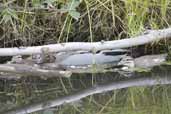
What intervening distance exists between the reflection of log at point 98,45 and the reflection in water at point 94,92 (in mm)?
160

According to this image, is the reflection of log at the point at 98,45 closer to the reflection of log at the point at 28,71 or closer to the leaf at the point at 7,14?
the reflection of log at the point at 28,71

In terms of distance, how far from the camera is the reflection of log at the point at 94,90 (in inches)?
90.3

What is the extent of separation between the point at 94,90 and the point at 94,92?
1.4 inches

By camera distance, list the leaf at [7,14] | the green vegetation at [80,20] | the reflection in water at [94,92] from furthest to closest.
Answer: the green vegetation at [80,20], the leaf at [7,14], the reflection in water at [94,92]

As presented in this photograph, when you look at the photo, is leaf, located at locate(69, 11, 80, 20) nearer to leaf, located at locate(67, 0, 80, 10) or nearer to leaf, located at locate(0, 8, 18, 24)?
leaf, located at locate(67, 0, 80, 10)

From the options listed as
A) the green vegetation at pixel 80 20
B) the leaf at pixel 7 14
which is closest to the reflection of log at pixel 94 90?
the green vegetation at pixel 80 20

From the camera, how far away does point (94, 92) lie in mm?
2531

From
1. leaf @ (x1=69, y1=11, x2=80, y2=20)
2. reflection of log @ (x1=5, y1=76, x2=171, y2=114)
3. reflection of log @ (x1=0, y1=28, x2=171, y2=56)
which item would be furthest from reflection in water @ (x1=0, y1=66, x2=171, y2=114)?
leaf @ (x1=69, y1=11, x2=80, y2=20)

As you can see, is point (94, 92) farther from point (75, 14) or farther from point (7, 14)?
point (7, 14)

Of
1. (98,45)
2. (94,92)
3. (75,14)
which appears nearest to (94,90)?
(94,92)

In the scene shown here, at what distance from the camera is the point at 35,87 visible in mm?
2617

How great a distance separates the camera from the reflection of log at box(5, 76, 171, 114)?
2295mm

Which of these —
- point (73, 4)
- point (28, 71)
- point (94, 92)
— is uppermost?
point (73, 4)

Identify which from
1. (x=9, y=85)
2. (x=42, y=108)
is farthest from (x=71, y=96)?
(x=9, y=85)
